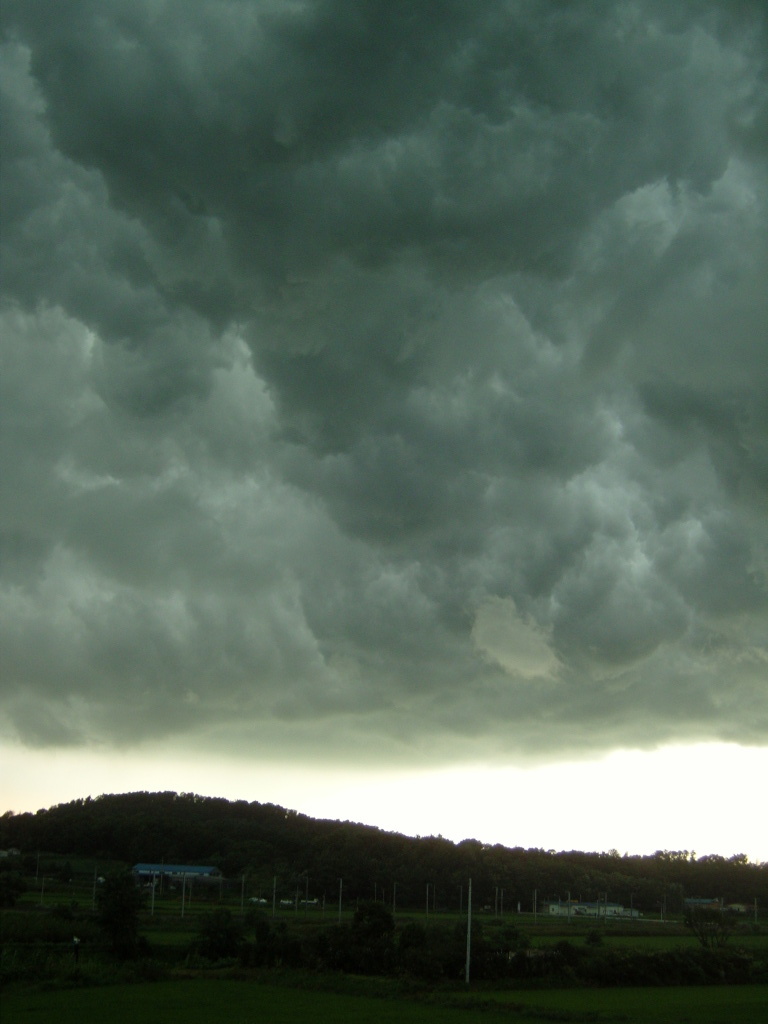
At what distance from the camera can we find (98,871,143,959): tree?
5469cm

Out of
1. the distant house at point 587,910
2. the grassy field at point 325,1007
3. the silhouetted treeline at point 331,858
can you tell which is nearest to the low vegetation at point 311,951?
the grassy field at point 325,1007

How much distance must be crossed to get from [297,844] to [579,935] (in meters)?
61.1

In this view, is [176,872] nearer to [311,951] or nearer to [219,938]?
[219,938]

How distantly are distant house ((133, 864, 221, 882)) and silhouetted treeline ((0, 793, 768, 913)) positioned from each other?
427 cm

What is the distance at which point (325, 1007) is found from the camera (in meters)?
41.6

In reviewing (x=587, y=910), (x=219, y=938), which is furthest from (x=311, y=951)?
(x=587, y=910)

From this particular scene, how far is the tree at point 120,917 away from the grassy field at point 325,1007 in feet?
23.2

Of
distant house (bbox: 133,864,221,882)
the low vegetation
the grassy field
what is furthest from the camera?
distant house (bbox: 133,864,221,882)

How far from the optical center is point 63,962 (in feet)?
158

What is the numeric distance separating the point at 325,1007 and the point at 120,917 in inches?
785

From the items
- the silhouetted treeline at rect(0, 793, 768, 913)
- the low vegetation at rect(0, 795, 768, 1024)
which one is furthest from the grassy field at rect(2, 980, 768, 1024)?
the silhouetted treeline at rect(0, 793, 768, 913)

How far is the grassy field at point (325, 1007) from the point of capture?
36219 millimetres

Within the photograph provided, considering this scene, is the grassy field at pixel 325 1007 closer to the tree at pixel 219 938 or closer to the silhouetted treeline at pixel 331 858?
the tree at pixel 219 938

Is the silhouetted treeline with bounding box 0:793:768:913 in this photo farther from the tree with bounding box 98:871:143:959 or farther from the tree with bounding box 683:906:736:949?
the tree with bounding box 98:871:143:959
